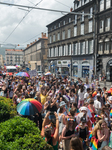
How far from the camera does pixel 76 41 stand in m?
34.3

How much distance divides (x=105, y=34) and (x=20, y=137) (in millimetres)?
26179

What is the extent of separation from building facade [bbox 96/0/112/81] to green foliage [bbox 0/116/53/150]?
23.5 metres

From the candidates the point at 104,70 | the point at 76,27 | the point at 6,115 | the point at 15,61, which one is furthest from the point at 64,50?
the point at 15,61

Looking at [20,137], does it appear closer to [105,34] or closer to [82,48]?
[105,34]

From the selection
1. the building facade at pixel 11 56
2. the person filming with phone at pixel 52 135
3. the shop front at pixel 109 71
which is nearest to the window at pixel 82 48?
the shop front at pixel 109 71

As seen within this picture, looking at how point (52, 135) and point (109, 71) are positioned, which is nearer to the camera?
point (52, 135)

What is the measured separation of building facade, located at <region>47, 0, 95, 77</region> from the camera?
29.9 m

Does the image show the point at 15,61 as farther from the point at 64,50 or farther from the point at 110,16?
the point at 110,16

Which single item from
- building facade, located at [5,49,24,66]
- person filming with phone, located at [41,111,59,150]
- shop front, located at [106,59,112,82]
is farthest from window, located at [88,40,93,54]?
building facade, located at [5,49,24,66]

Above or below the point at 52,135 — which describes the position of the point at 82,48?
above

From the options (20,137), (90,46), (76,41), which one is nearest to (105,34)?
(90,46)

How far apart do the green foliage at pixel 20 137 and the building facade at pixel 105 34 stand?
23.5 m

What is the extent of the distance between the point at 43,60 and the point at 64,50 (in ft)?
71.2

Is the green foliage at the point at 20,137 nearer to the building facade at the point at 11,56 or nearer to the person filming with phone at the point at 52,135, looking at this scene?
the person filming with phone at the point at 52,135
